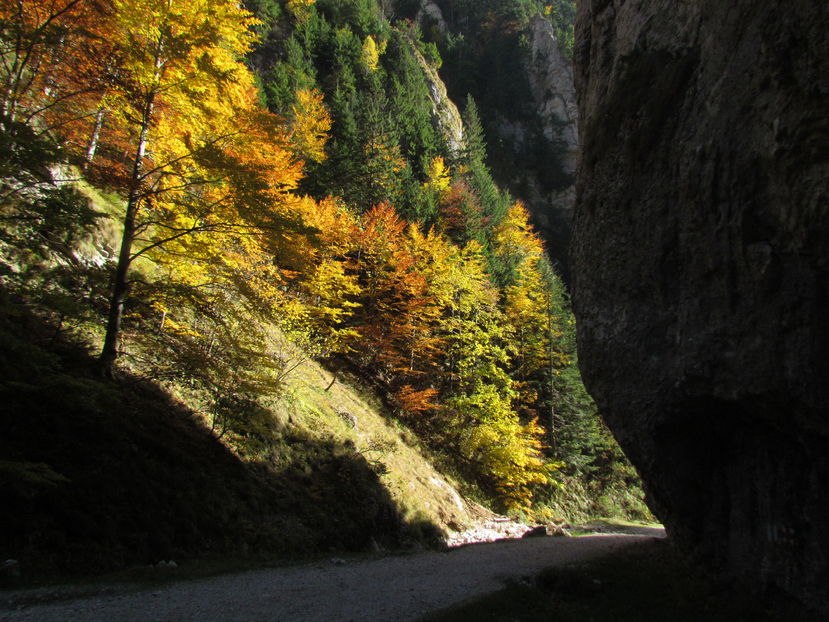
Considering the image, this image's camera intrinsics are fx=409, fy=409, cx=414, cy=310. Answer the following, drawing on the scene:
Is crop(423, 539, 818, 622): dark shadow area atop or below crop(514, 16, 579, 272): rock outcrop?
below

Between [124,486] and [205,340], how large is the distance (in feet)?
10.7

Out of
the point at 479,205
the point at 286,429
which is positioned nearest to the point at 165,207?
the point at 286,429

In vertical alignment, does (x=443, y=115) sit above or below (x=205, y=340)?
above

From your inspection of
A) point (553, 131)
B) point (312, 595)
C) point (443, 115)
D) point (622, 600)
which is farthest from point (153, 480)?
point (553, 131)

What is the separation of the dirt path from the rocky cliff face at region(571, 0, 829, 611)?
352 centimetres

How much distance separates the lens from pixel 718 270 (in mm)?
5688

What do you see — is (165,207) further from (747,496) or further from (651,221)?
(747,496)

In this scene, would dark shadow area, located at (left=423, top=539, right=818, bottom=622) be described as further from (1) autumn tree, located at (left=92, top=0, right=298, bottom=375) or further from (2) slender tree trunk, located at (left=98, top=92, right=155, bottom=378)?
(1) autumn tree, located at (left=92, top=0, right=298, bottom=375)

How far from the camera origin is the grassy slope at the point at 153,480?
5.27m

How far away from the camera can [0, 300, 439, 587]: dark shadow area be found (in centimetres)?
519

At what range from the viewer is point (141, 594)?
4.68 m

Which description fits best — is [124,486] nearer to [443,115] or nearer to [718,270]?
[718,270]

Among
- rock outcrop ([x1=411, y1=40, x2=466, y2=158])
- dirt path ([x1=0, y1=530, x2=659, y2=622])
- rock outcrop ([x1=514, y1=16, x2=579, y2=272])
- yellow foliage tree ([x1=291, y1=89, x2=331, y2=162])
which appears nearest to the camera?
dirt path ([x1=0, y1=530, x2=659, y2=622])

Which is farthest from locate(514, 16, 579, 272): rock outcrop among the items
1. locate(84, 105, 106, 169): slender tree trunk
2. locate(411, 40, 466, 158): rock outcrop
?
locate(84, 105, 106, 169): slender tree trunk
